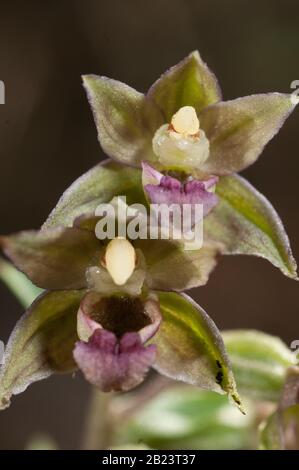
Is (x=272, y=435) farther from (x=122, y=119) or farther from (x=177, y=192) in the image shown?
(x=122, y=119)

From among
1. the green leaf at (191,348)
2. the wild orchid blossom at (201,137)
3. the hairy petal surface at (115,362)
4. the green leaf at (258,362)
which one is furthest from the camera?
the green leaf at (258,362)

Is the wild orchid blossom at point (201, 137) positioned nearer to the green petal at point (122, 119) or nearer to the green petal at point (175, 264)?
the green petal at point (122, 119)

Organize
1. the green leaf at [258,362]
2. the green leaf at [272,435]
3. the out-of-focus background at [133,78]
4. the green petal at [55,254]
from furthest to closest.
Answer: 1. the out-of-focus background at [133,78]
2. the green leaf at [258,362]
3. the green leaf at [272,435]
4. the green petal at [55,254]

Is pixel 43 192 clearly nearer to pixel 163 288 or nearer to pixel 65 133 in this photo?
pixel 65 133

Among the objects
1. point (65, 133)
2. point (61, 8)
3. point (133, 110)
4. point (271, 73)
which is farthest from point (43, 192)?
point (133, 110)

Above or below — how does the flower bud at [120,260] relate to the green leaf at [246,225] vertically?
above

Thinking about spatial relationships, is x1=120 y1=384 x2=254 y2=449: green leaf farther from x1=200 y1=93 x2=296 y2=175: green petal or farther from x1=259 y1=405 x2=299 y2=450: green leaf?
x1=200 y1=93 x2=296 y2=175: green petal

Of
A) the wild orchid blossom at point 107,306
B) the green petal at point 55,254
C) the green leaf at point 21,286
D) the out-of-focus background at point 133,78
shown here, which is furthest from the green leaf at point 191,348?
the out-of-focus background at point 133,78
